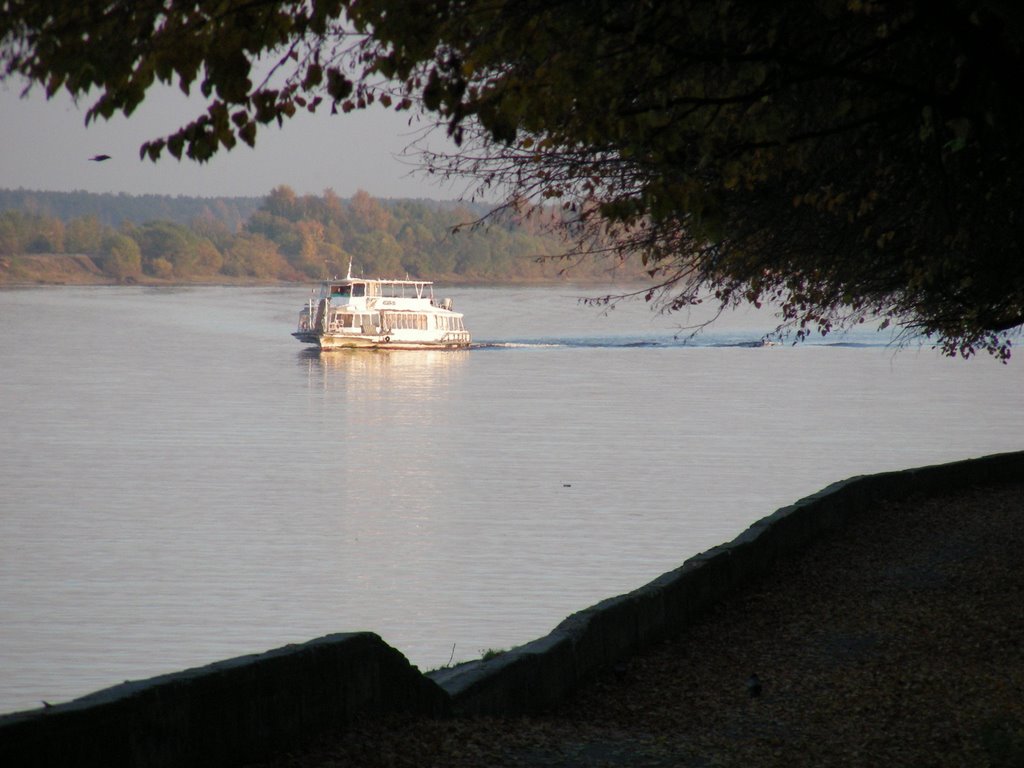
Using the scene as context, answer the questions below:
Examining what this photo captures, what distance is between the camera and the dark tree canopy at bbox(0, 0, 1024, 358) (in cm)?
602

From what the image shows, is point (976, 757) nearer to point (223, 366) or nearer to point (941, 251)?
point (941, 251)

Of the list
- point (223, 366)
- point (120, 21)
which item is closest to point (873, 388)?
point (223, 366)

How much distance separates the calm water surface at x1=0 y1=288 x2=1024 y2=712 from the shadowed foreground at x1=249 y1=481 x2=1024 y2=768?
16.7 feet

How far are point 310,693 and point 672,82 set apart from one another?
4171 millimetres

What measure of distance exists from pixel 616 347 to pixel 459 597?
7801 centimetres

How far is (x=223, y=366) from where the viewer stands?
77438 millimetres

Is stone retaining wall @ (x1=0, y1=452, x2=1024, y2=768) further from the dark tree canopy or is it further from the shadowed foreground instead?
the dark tree canopy

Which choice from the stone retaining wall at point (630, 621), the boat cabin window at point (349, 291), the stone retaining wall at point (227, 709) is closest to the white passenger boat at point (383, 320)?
the boat cabin window at point (349, 291)

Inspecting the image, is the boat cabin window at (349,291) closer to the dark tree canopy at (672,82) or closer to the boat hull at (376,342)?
the boat hull at (376,342)

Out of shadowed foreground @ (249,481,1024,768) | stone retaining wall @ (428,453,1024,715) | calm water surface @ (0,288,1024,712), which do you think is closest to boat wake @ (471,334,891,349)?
calm water surface @ (0,288,1024,712)

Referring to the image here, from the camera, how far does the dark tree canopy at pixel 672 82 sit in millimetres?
6020

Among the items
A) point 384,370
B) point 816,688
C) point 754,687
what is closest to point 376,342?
point 384,370

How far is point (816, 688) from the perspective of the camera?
9.00 meters

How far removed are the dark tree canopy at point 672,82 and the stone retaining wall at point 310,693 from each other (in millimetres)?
2459
